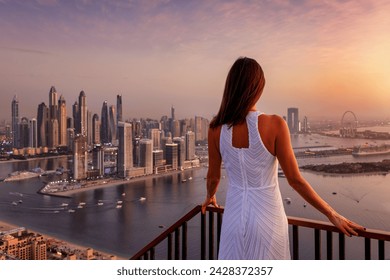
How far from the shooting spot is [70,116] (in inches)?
142

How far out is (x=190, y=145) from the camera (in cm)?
359

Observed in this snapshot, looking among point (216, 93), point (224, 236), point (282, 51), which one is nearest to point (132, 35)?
point (216, 93)

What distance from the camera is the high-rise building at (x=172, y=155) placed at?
3.61 meters

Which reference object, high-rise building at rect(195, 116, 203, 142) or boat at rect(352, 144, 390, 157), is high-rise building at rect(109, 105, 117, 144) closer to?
high-rise building at rect(195, 116, 203, 142)

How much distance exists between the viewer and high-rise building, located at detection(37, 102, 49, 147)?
11.5 feet

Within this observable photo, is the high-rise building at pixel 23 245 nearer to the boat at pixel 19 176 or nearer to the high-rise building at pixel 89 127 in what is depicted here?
the boat at pixel 19 176

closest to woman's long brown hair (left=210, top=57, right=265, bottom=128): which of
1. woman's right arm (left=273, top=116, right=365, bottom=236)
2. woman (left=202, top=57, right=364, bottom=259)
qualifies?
→ woman (left=202, top=57, right=364, bottom=259)

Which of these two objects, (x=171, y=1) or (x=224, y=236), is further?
(x=171, y=1)

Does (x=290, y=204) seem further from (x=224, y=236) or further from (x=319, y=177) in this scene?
(x=224, y=236)

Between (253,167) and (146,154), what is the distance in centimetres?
224

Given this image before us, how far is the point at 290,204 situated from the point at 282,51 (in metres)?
1.12

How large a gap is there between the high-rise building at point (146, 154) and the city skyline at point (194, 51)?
316 millimetres

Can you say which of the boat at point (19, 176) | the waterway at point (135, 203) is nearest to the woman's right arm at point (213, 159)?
the waterway at point (135, 203)

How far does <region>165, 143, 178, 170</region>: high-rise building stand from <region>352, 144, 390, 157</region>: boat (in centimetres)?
142
